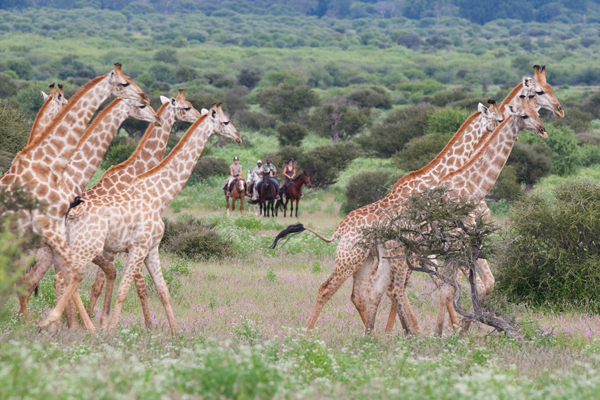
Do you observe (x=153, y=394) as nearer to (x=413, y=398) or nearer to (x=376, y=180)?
(x=413, y=398)

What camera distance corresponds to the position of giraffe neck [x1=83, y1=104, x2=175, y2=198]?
28.2 feet

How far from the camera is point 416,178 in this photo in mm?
8703

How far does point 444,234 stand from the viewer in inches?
292

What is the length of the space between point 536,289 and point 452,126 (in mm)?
21897

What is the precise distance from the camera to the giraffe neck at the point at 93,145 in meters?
8.07

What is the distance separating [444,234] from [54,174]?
13.5 feet

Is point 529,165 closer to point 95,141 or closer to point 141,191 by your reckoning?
point 95,141

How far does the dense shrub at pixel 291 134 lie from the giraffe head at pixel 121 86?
88.4 ft

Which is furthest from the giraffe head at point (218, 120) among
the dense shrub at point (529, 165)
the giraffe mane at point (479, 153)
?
the dense shrub at point (529, 165)

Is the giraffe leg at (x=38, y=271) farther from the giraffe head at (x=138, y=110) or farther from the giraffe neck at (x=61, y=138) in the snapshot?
the giraffe head at (x=138, y=110)

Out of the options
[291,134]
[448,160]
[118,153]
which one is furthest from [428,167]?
[291,134]

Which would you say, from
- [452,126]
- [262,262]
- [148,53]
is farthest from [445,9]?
[262,262]

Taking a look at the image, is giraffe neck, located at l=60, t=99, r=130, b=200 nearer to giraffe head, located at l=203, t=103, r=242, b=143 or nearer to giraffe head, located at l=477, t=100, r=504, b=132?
giraffe head, located at l=203, t=103, r=242, b=143

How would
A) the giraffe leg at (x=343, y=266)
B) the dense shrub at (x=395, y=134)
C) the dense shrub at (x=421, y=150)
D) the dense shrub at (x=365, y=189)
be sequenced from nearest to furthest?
the giraffe leg at (x=343, y=266) < the dense shrub at (x=365, y=189) < the dense shrub at (x=421, y=150) < the dense shrub at (x=395, y=134)
